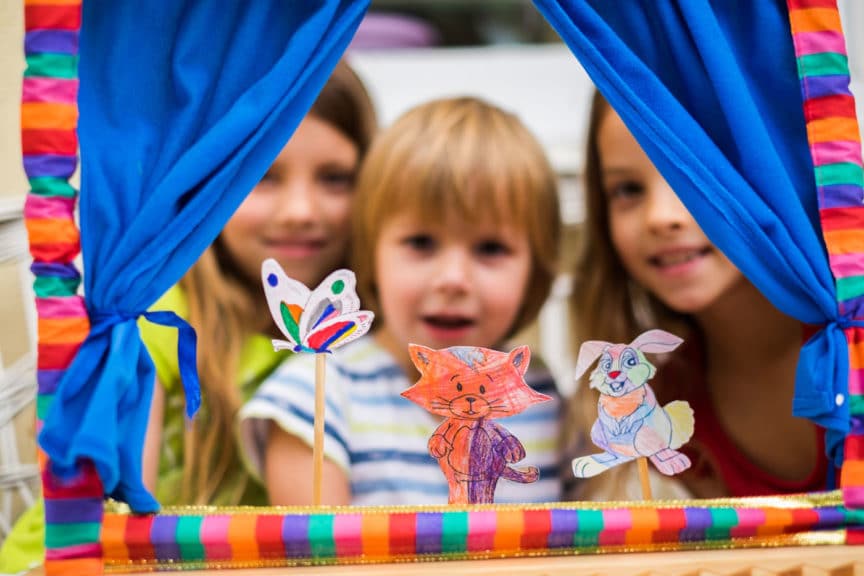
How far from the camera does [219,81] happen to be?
1.21 metres

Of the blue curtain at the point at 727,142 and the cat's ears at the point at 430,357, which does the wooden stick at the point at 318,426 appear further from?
the blue curtain at the point at 727,142

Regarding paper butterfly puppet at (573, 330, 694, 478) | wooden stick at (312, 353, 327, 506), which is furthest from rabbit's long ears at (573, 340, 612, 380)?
wooden stick at (312, 353, 327, 506)

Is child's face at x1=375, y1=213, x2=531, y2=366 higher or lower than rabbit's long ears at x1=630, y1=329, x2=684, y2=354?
higher

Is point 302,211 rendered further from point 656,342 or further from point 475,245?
point 656,342

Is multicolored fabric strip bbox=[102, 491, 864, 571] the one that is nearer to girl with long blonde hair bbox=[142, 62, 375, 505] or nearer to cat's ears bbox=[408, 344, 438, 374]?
cat's ears bbox=[408, 344, 438, 374]

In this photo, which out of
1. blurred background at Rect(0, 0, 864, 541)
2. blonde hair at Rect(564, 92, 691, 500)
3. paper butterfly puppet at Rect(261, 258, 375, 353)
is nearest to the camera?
paper butterfly puppet at Rect(261, 258, 375, 353)

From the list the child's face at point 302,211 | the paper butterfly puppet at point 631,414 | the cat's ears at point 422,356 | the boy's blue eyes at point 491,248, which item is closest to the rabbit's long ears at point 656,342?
the paper butterfly puppet at point 631,414

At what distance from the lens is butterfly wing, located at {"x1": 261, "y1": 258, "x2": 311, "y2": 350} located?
4.01 feet

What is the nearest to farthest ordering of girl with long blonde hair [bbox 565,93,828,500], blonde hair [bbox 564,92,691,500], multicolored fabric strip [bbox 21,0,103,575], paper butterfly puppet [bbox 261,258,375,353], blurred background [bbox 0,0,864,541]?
multicolored fabric strip [bbox 21,0,103,575]
paper butterfly puppet [bbox 261,258,375,353]
girl with long blonde hair [bbox 565,93,828,500]
blonde hair [bbox 564,92,691,500]
blurred background [bbox 0,0,864,541]

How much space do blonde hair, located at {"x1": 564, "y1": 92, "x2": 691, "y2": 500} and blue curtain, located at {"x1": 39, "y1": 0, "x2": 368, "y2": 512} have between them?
2.42 ft

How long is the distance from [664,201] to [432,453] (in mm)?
714

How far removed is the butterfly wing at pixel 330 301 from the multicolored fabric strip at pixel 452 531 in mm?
275

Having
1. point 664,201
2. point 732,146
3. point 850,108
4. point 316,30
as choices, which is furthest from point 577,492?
point 316,30

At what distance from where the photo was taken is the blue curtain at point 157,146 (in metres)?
1.12
